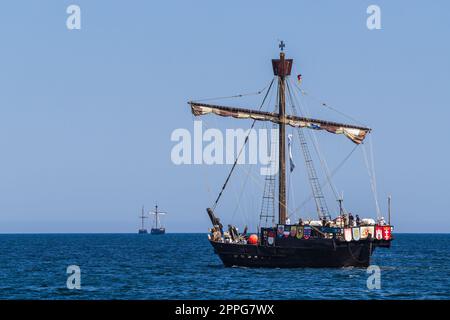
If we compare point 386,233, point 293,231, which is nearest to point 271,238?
point 293,231

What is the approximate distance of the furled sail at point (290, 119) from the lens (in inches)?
3004

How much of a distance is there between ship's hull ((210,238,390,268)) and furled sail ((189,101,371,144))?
11230mm

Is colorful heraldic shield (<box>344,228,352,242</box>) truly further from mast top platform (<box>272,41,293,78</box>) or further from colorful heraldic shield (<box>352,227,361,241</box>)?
mast top platform (<box>272,41,293,78</box>)

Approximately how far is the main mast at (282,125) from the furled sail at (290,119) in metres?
0.78

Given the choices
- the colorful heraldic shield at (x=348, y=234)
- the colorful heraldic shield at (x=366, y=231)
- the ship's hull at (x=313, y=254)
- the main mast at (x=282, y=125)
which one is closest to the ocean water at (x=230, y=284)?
the ship's hull at (x=313, y=254)

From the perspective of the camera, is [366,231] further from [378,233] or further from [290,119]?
[290,119]

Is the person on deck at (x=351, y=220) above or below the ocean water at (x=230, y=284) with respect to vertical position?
above

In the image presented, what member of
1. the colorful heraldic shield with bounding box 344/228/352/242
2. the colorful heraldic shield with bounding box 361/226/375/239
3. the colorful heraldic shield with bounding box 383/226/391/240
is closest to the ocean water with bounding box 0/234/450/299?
the colorful heraldic shield with bounding box 344/228/352/242

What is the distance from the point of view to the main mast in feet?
244

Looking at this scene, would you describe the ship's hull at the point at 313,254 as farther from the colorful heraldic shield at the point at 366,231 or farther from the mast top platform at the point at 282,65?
the mast top platform at the point at 282,65

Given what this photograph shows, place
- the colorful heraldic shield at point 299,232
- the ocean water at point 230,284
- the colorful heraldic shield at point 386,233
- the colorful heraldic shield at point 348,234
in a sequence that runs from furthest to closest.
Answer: the colorful heraldic shield at point 386,233, the colorful heraldic shield at point 299,232, the colorful heraldic shield at point 348,234, the ocean water at point 230,284

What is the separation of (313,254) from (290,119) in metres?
12.7

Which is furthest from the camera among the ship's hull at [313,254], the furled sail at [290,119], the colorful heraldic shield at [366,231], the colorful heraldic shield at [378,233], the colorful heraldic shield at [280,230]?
the furled sail at [290,119]
